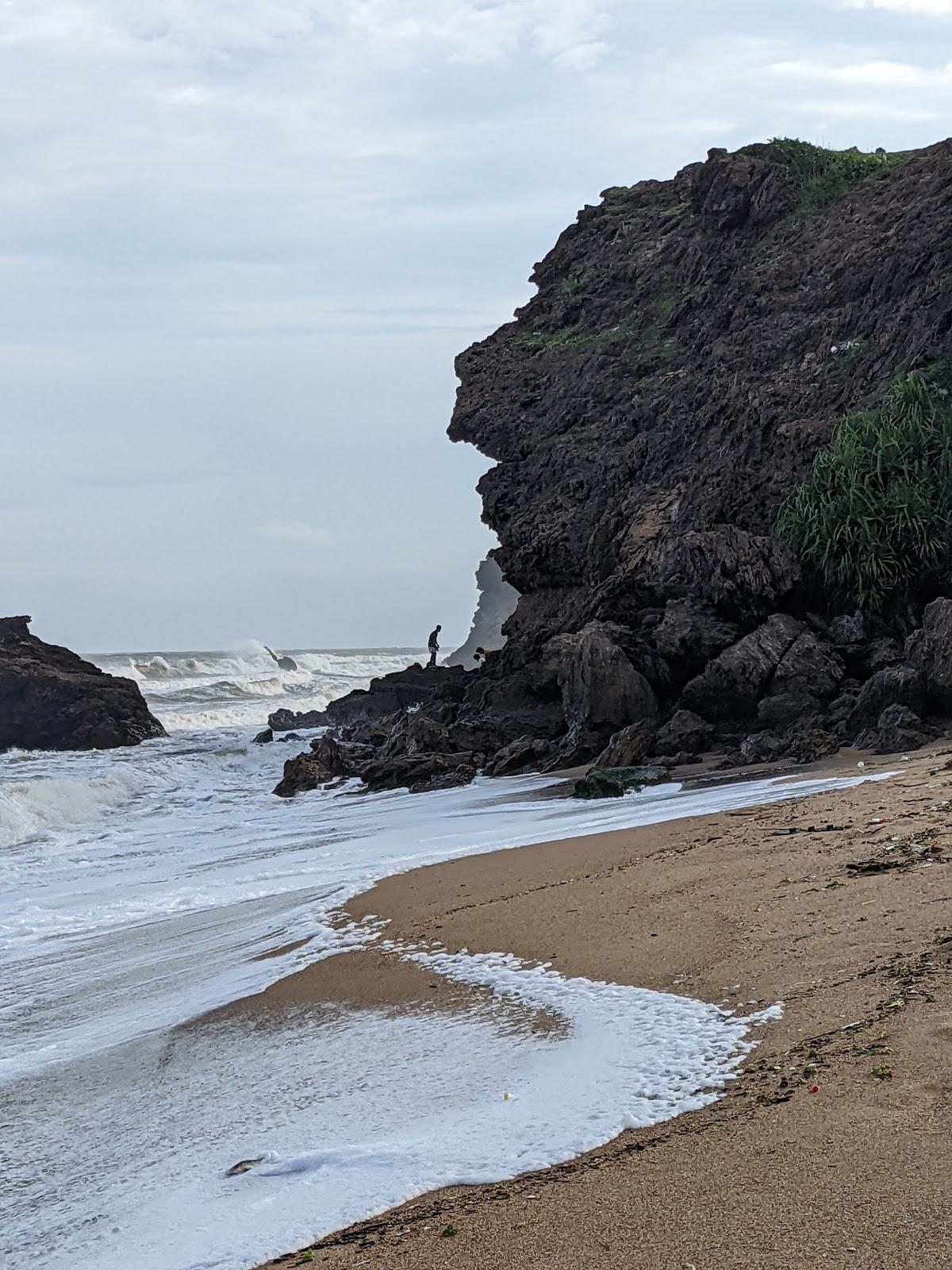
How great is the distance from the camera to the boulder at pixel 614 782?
1248 cm

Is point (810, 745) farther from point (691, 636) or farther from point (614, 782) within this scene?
point (691, 636)

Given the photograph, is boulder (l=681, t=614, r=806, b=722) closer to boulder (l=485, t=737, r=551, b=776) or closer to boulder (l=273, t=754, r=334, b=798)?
boulder (l=485, t=737, r=551, b=776)

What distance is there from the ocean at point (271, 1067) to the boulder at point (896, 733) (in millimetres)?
1770

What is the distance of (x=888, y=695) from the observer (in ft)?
43.1

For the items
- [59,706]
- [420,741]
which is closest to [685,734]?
[420,741]

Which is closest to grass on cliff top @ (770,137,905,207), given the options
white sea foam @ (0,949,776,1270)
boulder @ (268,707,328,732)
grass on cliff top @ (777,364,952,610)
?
grass on cliff top @ (777,364,952,610)

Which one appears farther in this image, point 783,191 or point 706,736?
point 783,191

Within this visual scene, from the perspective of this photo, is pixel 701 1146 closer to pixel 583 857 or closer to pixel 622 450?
pixel 583 857

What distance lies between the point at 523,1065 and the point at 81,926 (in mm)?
5659

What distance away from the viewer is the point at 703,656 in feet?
53.7

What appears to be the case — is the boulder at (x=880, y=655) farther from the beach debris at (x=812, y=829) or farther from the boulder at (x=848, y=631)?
the beach debris at (x=812, y=829)

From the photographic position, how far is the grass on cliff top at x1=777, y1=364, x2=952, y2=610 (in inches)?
619

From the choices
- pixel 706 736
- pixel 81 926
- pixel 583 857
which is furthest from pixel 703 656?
pixel 81 926

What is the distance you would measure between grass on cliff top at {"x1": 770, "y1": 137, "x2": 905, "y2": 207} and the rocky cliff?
0.15 ft
